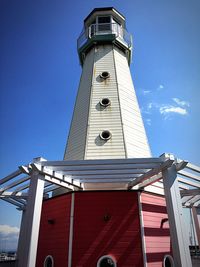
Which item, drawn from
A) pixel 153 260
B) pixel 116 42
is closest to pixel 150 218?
pixel 153 260

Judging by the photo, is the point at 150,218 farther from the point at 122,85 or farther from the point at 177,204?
the point at 122,85

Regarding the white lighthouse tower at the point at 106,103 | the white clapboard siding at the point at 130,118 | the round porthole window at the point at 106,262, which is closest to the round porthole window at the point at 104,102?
the white lighthouse tower at the point at 106,103

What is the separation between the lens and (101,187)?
8539mm

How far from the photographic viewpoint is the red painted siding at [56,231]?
7.65m

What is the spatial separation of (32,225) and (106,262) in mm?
3115

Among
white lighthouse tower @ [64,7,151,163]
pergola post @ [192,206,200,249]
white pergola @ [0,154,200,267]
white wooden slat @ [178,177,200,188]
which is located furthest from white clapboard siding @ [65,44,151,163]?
pergola post @ [192,206,200,249]

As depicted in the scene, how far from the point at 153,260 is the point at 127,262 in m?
0.96

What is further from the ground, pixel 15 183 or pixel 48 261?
pixel 15 183

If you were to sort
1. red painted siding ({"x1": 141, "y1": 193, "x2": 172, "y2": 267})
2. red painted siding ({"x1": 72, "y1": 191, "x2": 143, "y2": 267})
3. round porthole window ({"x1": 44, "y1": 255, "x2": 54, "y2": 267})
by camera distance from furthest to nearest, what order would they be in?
round porthole window ({"x1": 44, "y1": 255, "x2": 54, "y2": 267}) → red painted siding ({"x1": 141, "y1": 193, "x2": 172, "y2": 267}) → red painted siding ({"x1": 72, "y1": 191, "x2": 143, "y2": 267})

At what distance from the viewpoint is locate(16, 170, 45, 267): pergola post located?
5562mm

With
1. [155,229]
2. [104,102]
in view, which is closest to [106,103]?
[104,102]

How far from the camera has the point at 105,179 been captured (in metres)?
8.13

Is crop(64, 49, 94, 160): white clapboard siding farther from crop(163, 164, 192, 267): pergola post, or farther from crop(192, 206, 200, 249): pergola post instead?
crop(192, 206, 200, 249): pergola post

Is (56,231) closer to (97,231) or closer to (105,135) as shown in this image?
(97,231)
